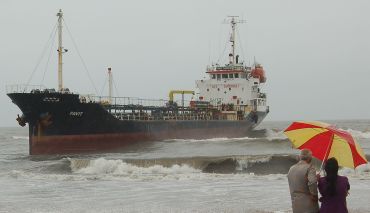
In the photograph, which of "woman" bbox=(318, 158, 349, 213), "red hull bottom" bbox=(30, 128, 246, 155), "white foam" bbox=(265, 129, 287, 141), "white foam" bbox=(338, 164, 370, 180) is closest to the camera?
"woman" bbox=(318, 158, 349, 213)

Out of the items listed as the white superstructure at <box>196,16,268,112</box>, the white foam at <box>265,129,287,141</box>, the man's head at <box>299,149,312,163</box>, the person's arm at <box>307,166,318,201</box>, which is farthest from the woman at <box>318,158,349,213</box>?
the white superstructure at <box>196,16,268,112</box>

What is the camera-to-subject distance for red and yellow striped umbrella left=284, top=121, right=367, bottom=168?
596 centimetres

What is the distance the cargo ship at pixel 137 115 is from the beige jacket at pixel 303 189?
22.1 m

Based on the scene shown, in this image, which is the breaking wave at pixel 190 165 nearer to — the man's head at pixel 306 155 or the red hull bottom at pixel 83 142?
the red hull bottom at pixel 83 142

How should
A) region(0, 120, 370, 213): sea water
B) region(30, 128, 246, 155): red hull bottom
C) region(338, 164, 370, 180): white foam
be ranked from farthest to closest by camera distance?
1. region(30, 128, 246, 155): red hull bottom
2. region(338, 164, 370, 180): white foam
3. region(0, 120, 370, 213): sea water

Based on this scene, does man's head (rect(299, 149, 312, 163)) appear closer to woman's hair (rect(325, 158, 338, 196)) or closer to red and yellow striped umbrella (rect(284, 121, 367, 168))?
red and yellow striped umbrella (rect(284, 121, 367, 168))

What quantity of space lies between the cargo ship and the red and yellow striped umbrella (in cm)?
2204

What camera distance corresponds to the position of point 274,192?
1339 cm

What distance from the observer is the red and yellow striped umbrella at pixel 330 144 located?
596 cm

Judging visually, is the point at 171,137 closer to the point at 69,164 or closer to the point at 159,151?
the point at 159,151

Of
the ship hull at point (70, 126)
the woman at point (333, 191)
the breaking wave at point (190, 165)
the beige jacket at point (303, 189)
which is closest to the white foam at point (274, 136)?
the ship hull at point (70, 126)

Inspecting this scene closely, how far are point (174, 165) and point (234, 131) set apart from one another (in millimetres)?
21997

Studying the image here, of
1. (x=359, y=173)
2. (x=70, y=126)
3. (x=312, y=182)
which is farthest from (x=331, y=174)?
(x=70, y=126)

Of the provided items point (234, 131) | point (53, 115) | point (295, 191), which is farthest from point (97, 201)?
point (234, 131)
